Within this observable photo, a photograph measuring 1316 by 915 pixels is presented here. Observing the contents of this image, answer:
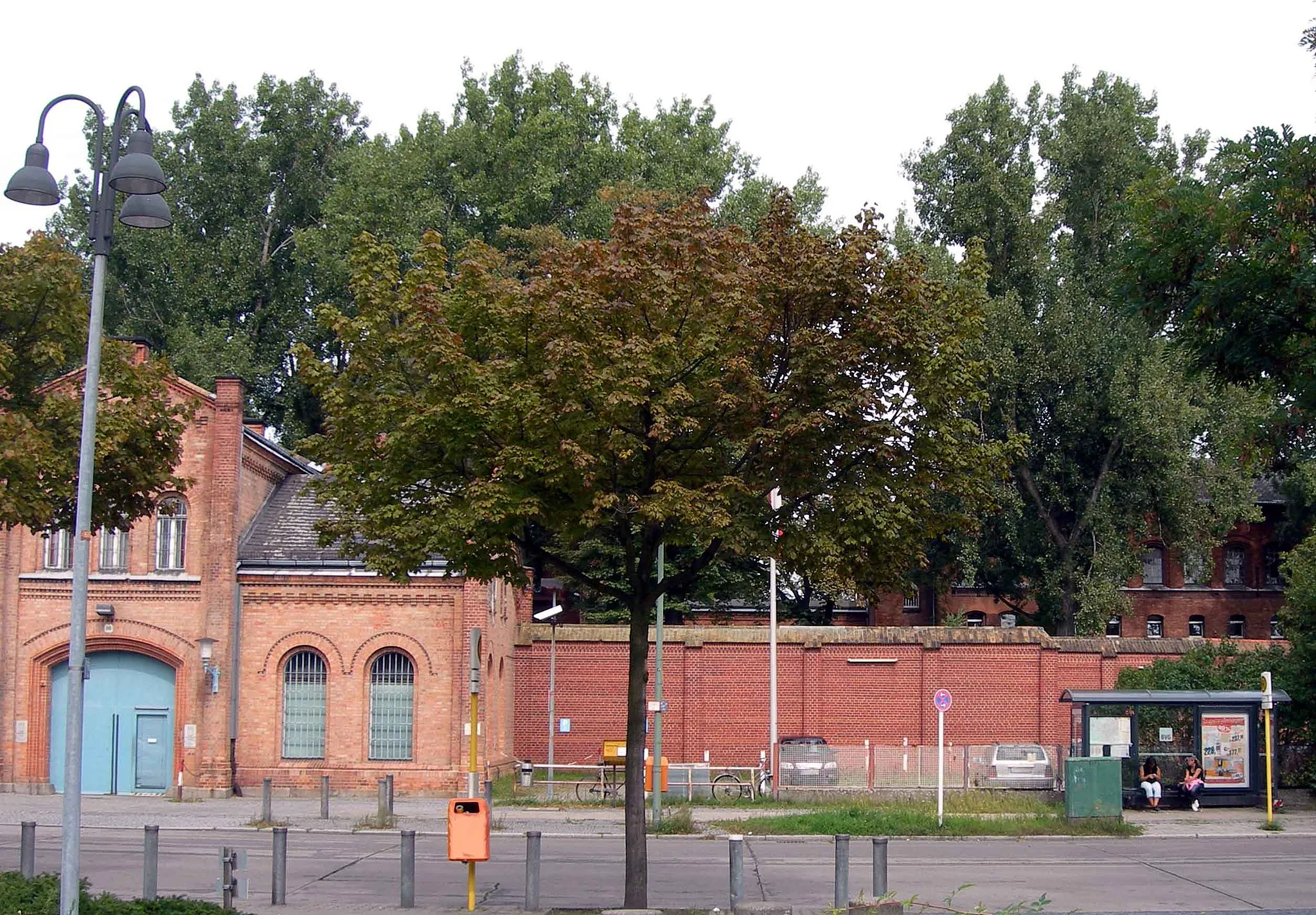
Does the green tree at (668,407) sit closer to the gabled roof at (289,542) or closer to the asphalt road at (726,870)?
the asphalt road at (726,870)

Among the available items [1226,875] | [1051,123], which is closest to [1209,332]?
[1226,875]

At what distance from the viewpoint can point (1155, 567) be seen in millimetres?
60156

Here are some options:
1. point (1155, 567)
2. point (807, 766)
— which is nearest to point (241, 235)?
point (807, 766)

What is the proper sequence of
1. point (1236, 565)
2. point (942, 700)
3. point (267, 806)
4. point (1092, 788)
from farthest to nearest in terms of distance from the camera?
point (1236, 565) < point (267, 806) < point (1092, 788) < point (942, 700)

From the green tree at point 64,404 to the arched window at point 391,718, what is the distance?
1471 cm

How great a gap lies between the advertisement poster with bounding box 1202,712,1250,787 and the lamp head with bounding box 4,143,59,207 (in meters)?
24.6

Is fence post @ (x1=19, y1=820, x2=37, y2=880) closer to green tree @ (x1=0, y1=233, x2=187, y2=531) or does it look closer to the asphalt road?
the asphalt road

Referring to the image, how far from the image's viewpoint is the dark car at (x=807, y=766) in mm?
29953

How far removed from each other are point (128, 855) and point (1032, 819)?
612 inches

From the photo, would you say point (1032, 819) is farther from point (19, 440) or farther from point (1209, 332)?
point (19, 440)

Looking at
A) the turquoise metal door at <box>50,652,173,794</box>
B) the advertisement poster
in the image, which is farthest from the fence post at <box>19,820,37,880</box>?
the advertisement poster

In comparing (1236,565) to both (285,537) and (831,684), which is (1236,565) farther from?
(285,537)

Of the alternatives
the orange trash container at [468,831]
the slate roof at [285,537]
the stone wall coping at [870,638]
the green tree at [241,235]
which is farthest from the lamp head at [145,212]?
the green tree at [241,235]

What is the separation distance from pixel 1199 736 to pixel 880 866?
16581 mm
